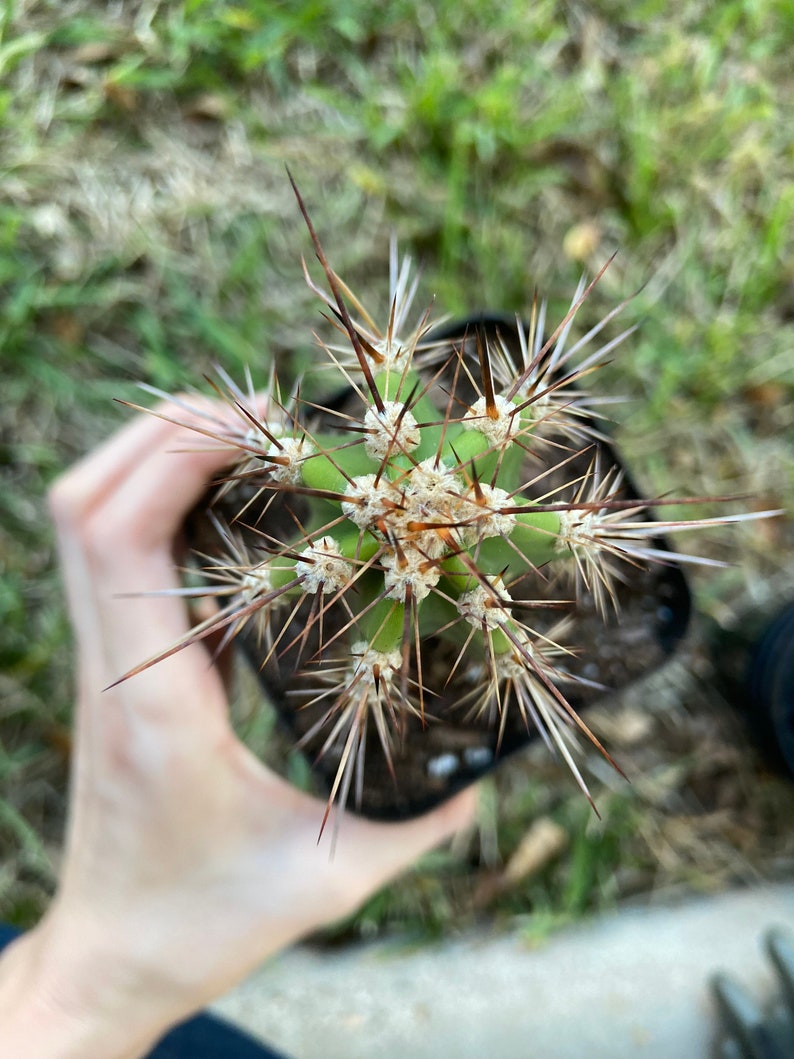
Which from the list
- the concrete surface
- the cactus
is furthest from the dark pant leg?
the cactus

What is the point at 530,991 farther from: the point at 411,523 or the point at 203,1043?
the point at 411,523

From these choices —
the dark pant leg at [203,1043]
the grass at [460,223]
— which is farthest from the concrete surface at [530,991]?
the dark pant leg at [203,1043]

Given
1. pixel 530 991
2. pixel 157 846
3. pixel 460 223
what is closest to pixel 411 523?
pixel 157 846

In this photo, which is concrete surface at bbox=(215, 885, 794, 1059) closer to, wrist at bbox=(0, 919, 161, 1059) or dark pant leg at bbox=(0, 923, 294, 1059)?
dark pant leg at bbox=(0, 923, 294, 1059)

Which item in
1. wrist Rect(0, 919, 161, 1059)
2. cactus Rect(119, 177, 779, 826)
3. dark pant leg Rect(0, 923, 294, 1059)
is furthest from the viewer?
dark pant leg Rect(0, 923, 294, 1059)

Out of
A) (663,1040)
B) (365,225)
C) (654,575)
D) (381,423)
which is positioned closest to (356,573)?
(381,423)
